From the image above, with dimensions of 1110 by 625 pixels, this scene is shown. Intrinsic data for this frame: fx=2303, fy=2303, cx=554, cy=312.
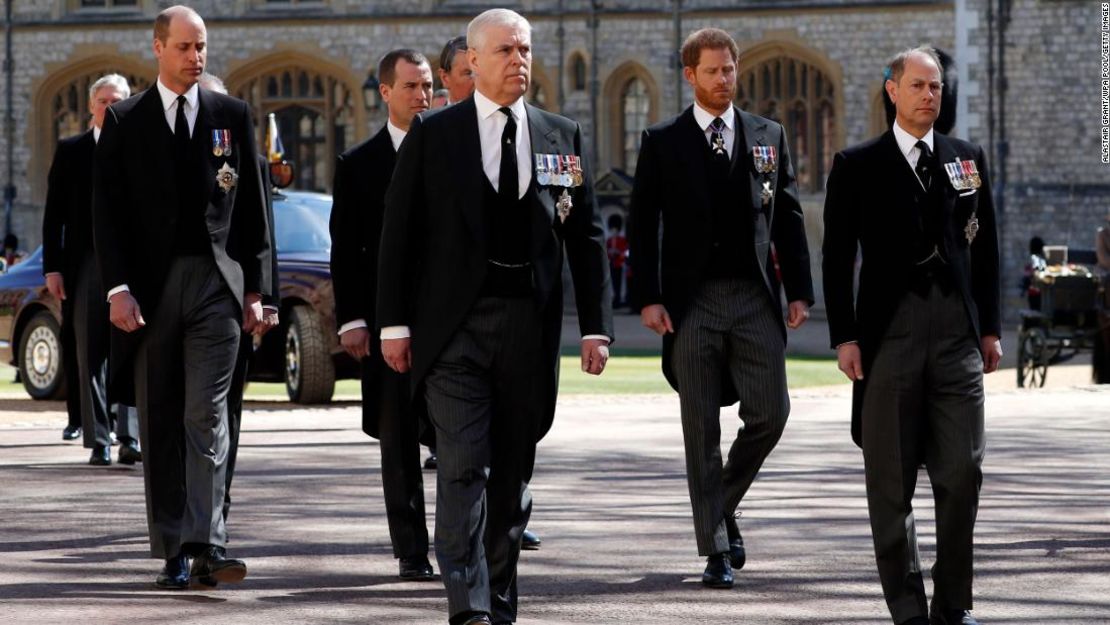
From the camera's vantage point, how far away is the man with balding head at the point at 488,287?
6.00 meters

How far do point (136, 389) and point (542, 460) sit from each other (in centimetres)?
457

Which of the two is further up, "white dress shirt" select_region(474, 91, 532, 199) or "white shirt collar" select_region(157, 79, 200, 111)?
"white shirt collar" select_region(157, 79, 200, 111)

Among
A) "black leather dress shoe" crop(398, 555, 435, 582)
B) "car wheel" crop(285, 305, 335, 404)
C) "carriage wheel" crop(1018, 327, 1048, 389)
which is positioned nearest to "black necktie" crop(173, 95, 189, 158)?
"black leather dress shoe" crop(398, 555, 435, 582)

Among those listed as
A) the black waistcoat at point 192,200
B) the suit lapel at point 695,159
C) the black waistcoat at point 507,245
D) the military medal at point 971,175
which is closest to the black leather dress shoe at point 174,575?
the black waistcoat at point 192,200

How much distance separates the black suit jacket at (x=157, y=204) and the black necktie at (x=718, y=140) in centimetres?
146

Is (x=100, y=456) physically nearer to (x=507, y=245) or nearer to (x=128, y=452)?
(x=128, y=452)

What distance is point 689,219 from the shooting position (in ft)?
24.2

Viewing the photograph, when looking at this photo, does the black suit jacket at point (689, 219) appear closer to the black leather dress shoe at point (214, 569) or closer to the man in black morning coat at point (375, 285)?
the man in black morning coat at point (375, 285)

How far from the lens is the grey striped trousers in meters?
7.33

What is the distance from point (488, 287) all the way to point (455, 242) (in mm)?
147

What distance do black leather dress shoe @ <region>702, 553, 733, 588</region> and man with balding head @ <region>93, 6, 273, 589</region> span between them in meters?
1.45

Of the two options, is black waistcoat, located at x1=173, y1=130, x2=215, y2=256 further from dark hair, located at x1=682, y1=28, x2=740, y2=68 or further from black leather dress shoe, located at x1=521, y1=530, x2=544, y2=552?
black leather dress shoe, located at x1=521, y1=530, x2=544, y2=552

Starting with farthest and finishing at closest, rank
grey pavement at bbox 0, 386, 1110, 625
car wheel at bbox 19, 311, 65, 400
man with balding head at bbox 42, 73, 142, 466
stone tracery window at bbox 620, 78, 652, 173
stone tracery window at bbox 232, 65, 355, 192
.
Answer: stone tracery window at bbox 232, 65, 355, 192
stone tracery window at bbox 620, 78, 652, 173
car wheel at bbox 19, 311, 65, 400
man with balding head at bbox 42, 73, 142, 466
grey pavement at bbox 0, 386, 1110, 625

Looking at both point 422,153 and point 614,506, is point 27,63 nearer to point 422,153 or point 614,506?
point 614,506
